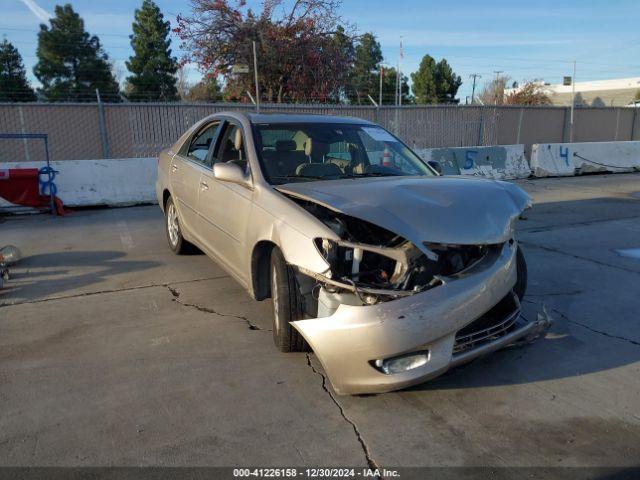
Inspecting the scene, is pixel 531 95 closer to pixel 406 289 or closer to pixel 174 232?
pixel 174 232

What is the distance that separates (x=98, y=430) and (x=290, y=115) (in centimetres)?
318

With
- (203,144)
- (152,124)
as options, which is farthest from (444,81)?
(203,144)

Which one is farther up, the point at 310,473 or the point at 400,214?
the point at 400,214

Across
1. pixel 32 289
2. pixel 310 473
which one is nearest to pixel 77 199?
pixel 32 289

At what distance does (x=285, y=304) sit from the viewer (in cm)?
347

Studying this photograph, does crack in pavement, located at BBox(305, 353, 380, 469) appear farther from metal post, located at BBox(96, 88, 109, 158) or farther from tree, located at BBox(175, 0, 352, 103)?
tree, located at BBox(175, 0, 352, 103)

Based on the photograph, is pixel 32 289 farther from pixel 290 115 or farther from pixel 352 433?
pixel 352 433

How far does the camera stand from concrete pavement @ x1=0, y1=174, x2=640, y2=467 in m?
2.71

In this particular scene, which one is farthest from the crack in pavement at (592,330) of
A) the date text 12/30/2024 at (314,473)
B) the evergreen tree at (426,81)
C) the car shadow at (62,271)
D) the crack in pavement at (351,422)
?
the evergreen tree at (426,81)

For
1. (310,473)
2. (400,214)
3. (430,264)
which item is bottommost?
(310,473)

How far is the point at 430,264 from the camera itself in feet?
10.4

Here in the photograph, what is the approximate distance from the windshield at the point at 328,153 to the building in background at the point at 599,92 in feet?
177

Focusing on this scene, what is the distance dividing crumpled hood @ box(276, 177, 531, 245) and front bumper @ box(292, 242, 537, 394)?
29cm

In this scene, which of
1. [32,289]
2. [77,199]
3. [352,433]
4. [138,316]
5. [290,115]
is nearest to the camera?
[352,433]
